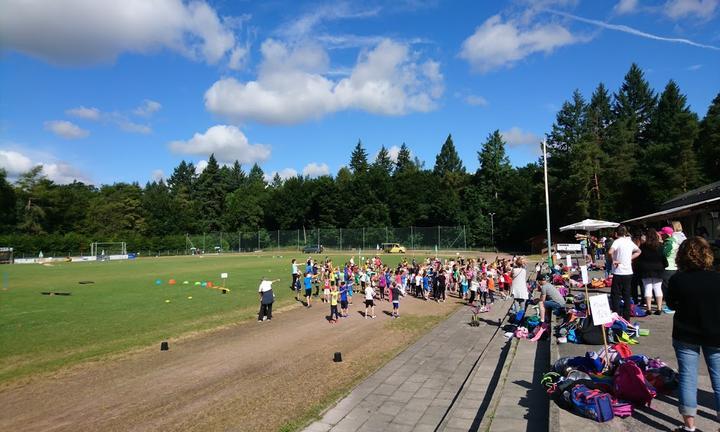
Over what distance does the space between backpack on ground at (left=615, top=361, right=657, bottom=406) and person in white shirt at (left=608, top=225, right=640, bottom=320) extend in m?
4.04

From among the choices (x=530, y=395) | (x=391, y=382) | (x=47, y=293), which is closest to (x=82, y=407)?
(x=391, y=382)

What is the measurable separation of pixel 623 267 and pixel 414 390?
5.01m

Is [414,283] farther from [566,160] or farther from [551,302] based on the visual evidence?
[566,160]

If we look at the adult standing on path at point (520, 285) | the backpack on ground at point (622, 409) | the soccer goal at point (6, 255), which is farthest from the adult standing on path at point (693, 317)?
the soccer goal at point (6, 255)

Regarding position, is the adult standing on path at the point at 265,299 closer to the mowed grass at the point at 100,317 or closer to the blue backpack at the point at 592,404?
the mowed grass at the point at 100,317

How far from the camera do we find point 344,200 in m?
89.7

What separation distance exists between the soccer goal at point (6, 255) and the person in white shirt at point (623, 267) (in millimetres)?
77395

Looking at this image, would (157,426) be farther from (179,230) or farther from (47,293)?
(179,230)

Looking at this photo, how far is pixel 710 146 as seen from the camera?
44.3 meters

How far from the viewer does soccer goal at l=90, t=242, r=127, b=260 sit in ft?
248

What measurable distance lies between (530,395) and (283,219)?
8908cm

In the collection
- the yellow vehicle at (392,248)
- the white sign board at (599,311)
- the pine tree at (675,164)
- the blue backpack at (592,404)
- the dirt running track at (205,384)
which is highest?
the pine tree at (675,164)

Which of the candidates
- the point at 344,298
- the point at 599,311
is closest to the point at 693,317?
the point at 599,311

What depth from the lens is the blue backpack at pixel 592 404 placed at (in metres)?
5.31
